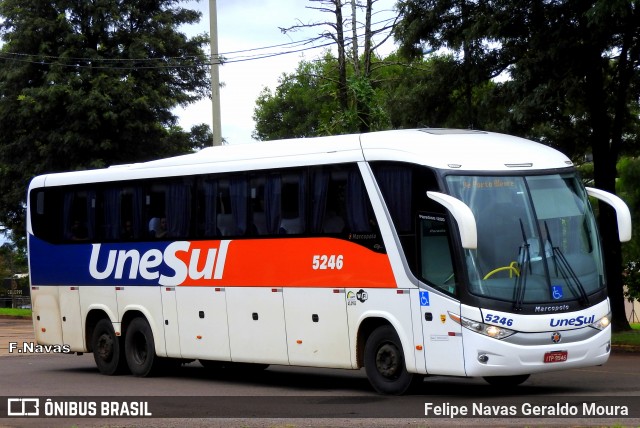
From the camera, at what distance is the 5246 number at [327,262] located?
17125 millimetres

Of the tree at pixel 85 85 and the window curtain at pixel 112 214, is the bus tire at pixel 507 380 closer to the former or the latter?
the window curtain at pixel 112 214

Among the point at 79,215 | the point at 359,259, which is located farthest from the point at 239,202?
the point at 79,215

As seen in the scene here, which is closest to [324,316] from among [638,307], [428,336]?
[428,336]

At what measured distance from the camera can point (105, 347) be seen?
72.1ft

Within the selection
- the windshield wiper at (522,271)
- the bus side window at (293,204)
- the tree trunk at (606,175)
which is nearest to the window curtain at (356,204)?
the bus side window at (293,204)

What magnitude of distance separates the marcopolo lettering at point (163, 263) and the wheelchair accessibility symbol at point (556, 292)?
5.84m

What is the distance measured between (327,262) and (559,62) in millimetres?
10684

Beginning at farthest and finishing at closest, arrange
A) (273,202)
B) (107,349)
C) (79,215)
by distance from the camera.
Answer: (79,215) < (107,349) < (273,202)

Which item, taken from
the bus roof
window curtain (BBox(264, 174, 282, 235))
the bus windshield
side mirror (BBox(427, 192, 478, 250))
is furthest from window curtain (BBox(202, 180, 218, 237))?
side mirror (BBox(427, 192, 478, 250))

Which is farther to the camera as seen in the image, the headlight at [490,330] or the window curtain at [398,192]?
the window curtain at [398,192]

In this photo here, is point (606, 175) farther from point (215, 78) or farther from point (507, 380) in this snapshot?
point (507, 380)

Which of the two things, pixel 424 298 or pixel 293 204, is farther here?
pixel 293 204

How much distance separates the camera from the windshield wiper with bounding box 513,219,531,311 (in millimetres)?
15148

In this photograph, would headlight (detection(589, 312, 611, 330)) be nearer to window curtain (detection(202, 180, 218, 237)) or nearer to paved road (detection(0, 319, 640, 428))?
paved road (detection(0, 319, 640, 428))
